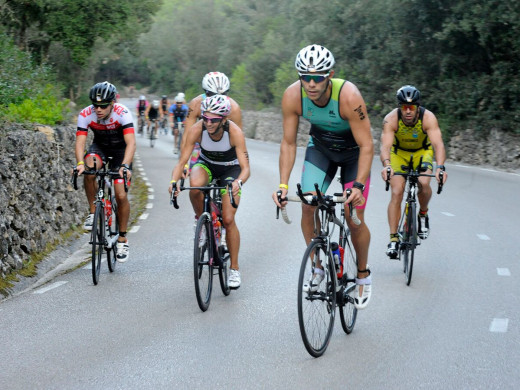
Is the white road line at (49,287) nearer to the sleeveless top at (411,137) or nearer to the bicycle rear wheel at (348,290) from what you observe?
the bicycle rear wheel at (348,290)

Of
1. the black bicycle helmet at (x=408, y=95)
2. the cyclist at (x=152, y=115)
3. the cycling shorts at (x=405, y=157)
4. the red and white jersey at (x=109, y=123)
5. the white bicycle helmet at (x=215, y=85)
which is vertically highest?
the black bicycle helmet at (x=408, y=95)

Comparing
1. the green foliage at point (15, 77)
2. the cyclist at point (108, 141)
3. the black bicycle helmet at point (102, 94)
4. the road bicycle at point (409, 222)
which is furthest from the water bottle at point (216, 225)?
the green foliage at point (15, 77)

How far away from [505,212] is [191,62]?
83328 millimetres

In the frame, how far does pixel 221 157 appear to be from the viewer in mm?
8984

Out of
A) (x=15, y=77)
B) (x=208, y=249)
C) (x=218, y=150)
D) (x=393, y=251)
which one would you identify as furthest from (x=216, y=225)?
(x=15, y=77)

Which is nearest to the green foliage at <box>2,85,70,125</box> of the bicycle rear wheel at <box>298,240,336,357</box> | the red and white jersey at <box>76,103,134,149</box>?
the red and white jersey at <box>76,103,134,149</box>

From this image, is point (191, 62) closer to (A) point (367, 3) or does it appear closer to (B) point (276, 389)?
(A) point (367, 3)

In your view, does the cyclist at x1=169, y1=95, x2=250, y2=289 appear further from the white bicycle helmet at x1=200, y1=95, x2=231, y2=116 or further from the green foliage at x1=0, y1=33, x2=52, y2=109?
the green foliage at x1=0, y1=33, x2=52, y2=109

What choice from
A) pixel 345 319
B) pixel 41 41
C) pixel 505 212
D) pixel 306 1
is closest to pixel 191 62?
pixel 306 1

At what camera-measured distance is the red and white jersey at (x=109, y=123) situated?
388 inches

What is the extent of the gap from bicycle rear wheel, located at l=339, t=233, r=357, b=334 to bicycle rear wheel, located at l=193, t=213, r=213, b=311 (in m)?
1.33

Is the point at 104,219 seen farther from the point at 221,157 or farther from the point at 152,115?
the point at 152,115

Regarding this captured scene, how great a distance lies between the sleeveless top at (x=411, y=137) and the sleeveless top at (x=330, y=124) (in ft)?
10.3

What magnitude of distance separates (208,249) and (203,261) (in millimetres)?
152
